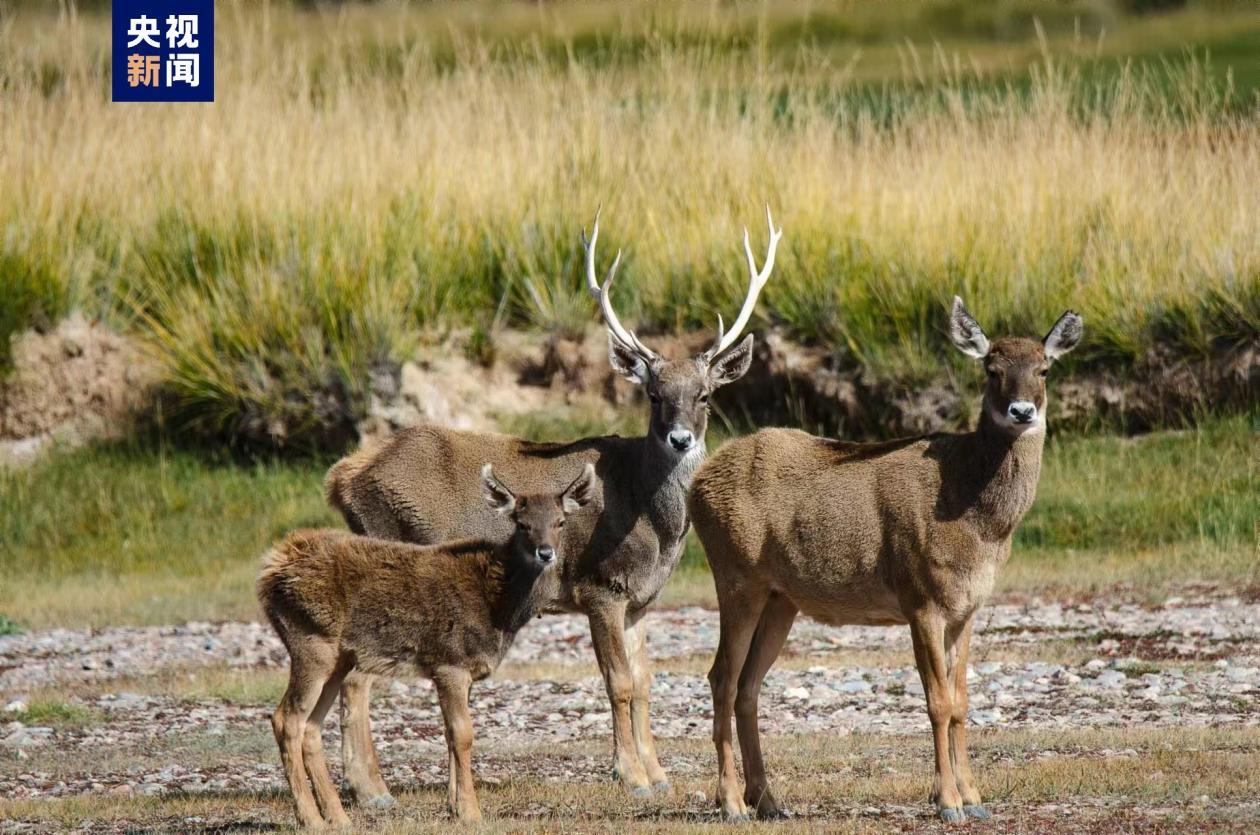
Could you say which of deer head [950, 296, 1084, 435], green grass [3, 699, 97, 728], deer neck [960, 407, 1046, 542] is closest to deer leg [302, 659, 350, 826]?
deer neck [960, 407, 1046, 542]

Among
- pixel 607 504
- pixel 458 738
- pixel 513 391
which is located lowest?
pixel 513 391

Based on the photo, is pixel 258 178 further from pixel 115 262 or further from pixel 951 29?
pixel 951 29

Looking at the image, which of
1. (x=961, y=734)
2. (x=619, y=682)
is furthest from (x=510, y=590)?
(x=961, y=734)

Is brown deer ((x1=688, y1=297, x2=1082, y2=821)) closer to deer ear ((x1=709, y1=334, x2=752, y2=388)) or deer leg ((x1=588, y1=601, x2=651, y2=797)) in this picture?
deer leg ((x1=588, y1=601, x2=651, y2=797))

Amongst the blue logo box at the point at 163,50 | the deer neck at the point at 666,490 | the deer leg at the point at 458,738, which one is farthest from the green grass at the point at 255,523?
the deer leg at the point at 458,738

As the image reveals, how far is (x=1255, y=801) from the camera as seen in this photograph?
10.3m

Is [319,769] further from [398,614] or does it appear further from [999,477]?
[999,477]

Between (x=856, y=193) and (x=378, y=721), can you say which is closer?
(x=378, y=721)

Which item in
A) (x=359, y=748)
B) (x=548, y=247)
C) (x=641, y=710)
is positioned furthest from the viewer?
(x=548, y=247)

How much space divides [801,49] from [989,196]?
408cm

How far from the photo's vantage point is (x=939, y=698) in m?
10.4

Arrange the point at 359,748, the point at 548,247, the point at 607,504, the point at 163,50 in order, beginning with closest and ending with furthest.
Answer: the point at 359,748
the point at 607,504
the point at 548,247
the point at 163,50

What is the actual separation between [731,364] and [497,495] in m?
2.34

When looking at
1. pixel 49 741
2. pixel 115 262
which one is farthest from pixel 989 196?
pixel 49 741
